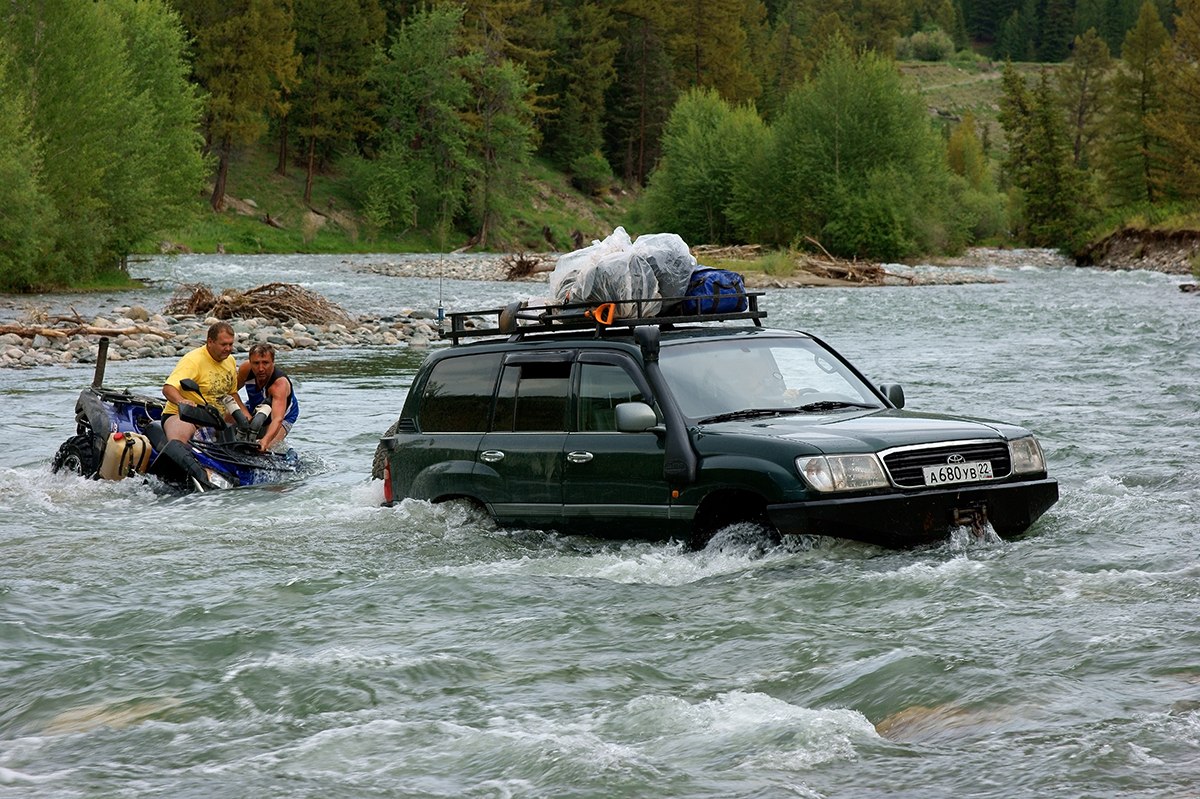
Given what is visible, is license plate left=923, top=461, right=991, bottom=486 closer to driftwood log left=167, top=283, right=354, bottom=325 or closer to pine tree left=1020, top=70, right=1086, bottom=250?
driftwood log left=167, top=283, right=354, bottom=325

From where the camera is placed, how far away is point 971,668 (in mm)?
6797

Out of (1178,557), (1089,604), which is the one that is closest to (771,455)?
(1089,604)

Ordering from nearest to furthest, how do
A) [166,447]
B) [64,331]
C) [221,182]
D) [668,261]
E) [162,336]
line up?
1. [668,261]
2. [166,447]
3. [64,331]
4. [162,336]
5. [221,182]

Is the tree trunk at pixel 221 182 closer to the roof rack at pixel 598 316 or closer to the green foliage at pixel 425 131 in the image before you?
the green foliage at pixel 425 131

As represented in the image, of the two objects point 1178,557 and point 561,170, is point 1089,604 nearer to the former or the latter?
point 1178,557

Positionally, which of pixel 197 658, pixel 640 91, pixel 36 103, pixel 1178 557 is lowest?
pixel 197 658

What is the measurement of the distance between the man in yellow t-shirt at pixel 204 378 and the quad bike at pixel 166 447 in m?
0.08

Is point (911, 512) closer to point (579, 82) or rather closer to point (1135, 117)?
point (1135, 117)

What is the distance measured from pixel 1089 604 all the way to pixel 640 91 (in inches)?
4806

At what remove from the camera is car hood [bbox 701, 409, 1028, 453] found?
8609 millimetres

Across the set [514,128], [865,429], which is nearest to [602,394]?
[865,429]

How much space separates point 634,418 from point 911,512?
5.63ft

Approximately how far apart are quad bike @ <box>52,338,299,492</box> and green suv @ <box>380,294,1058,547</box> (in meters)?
3.29

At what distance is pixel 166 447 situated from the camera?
13.4m
